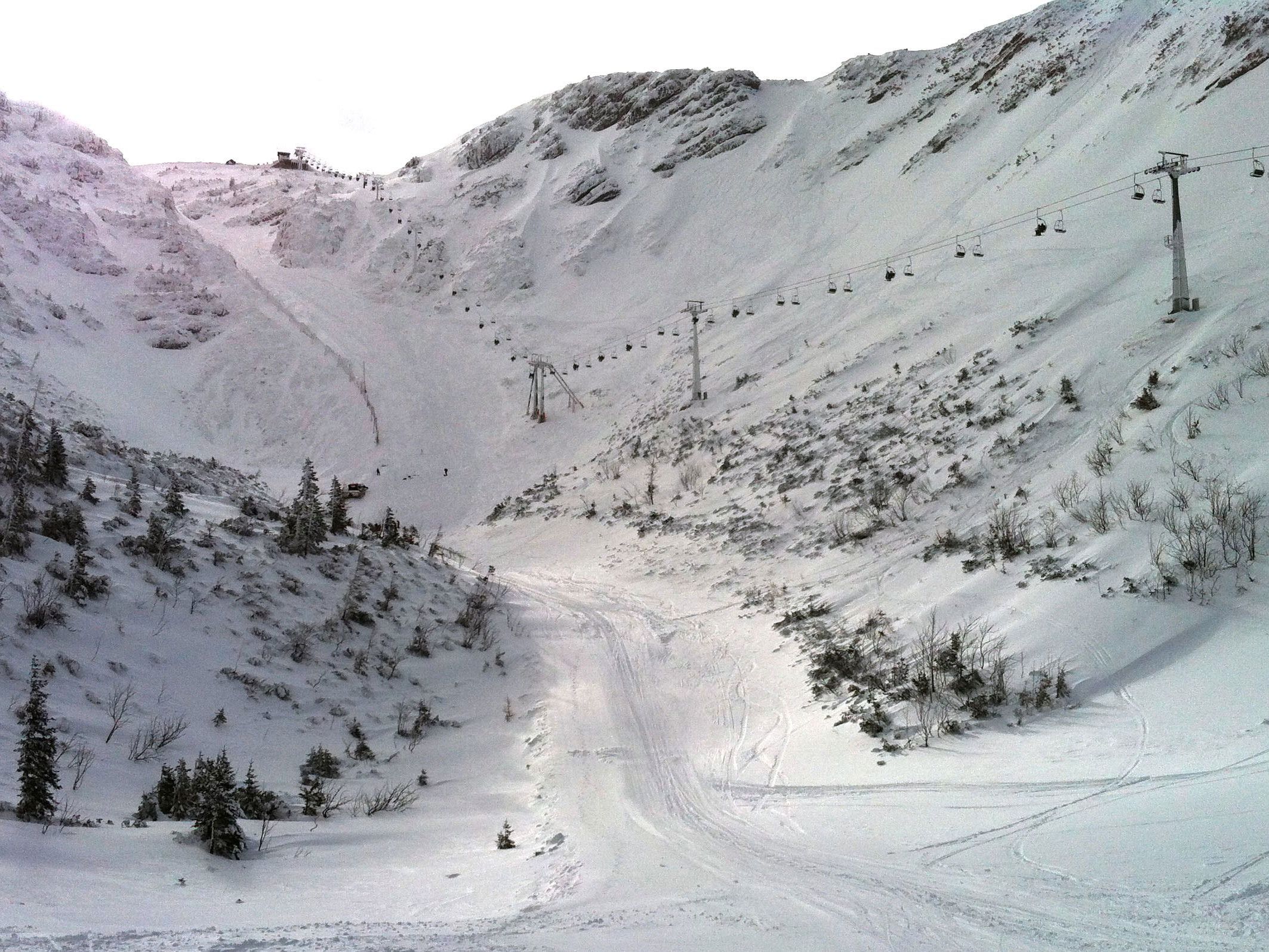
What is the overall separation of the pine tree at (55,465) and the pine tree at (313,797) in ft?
26.7

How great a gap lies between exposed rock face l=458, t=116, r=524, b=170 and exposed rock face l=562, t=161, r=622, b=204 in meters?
11.8

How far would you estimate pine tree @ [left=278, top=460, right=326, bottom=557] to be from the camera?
14438mm

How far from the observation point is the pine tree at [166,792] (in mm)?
7105

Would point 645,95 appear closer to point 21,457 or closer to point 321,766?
point 21,457

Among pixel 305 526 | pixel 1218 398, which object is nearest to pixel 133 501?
pixel 305 526

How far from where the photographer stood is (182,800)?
7133mm

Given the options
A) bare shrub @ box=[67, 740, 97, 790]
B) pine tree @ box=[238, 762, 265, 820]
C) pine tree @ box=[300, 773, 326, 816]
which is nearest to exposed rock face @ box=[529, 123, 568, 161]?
pine tree @ box=[300, 773, 326, 816]

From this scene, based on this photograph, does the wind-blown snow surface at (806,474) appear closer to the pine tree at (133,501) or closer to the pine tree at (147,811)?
the pine tree at (147,811)

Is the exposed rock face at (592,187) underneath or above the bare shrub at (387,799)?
above

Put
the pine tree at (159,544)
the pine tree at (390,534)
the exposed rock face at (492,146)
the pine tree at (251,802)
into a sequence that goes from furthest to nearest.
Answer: the exposed rock face at (492,146), the pine tree at (390,534), the pine tree at (159,544), the pine tree at (251,802)

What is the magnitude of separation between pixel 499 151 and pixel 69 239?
112 feet

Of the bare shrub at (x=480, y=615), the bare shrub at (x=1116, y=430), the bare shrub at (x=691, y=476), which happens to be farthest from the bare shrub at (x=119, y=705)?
the bare shrub at (x=691, y=476)

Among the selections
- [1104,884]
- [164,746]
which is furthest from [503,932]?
[164,746]

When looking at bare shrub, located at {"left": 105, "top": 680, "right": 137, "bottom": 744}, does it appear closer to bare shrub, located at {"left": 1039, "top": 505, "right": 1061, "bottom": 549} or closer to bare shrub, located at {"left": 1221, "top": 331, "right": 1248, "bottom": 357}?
bare shrub, located at {"left": 1039, "top": 505, "right": 1061, "bottom": 549}
